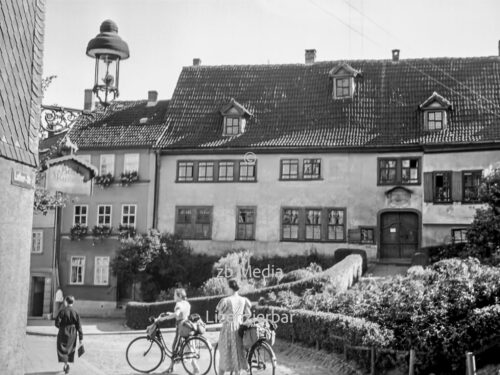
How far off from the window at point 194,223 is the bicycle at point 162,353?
21.4 meters

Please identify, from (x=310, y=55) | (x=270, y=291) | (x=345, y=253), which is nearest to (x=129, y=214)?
(x=345, y=253)

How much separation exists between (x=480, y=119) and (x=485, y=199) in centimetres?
662

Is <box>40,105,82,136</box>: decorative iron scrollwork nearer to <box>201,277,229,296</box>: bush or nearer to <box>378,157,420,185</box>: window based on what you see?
<box>201,277,229,296</box>: bush

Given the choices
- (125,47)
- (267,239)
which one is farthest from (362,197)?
(125,47)

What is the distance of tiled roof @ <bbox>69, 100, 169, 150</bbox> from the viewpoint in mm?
38781

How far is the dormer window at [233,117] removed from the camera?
124 ft

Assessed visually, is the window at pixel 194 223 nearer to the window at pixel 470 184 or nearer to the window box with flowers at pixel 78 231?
the window box with flowers at pixel 78 231

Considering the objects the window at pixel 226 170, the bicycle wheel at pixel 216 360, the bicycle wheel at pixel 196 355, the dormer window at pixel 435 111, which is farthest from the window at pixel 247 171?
the bicycle wheel at pixel 196 355

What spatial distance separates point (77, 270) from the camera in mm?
39312

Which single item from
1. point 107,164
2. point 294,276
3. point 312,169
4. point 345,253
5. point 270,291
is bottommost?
point 270,291

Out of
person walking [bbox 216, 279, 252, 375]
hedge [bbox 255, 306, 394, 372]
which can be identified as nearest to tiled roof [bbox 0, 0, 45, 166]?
person walking [bbox 216, 279, 252, 375]

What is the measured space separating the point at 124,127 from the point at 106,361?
24.3 meters

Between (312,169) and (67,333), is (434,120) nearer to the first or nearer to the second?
(312,169)

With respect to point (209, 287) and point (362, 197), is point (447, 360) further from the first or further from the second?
point (362, 197)
